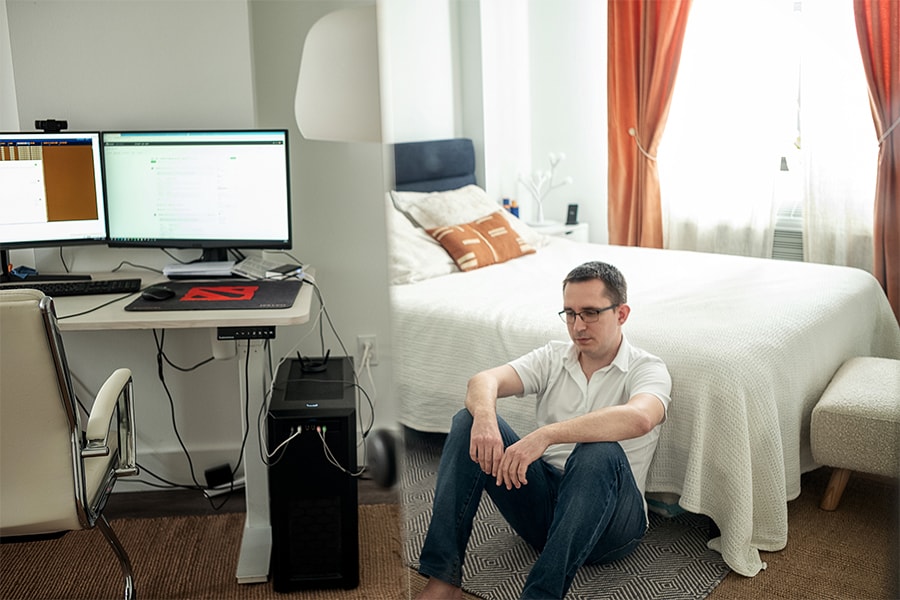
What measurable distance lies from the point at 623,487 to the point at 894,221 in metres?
0.54

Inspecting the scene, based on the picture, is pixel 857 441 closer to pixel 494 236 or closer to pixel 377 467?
pixel 494 236

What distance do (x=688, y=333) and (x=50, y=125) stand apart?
1.91m

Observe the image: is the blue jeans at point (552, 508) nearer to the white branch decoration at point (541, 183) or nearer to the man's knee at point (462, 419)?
the man's knee at point (462, 419)

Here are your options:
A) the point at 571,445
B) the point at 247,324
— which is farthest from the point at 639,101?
the point at 247,324

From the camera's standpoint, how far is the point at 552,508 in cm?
113

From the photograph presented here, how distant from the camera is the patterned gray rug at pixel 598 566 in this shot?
3.86ft

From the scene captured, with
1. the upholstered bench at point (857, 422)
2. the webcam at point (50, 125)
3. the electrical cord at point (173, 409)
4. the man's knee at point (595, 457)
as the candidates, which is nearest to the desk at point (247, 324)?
the electrical cord at point (173, 409)

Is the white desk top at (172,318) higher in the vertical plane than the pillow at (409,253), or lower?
lower

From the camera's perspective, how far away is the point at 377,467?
4.60 ft

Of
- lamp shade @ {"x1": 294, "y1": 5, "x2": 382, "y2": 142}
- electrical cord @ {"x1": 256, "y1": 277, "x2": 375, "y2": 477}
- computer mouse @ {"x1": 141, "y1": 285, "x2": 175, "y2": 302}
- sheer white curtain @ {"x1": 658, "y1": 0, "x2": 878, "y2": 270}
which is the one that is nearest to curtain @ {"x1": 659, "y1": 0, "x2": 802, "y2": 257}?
sheer white curtain @ {"x1": 658, "y1": 0, "x2": 878, "y2": 270}

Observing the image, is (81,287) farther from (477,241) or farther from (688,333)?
(688,333)

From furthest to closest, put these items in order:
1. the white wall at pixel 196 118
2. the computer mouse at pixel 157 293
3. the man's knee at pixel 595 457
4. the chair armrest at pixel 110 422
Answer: the white wall at pixel 196 118 < the computer mouse at pixel 157 293 < the chair armrest at pixel 110 422 < the man's knee at pixel 595 457

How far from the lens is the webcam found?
7.75 ft

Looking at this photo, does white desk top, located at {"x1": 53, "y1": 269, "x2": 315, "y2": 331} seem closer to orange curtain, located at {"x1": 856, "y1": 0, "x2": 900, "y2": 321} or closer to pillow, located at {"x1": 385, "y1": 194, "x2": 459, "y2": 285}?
pillow, located at {"x1": 385, "y1": 194, "x2": 459, "y2": 285}
